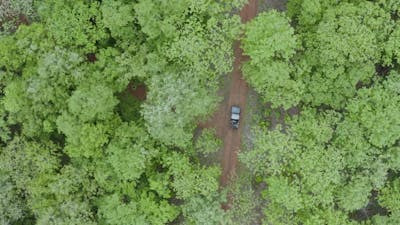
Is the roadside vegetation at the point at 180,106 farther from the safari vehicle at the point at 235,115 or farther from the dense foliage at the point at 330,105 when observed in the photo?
the safari vehicle at the point at 235,115

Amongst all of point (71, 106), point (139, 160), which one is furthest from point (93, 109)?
point (139, 160)

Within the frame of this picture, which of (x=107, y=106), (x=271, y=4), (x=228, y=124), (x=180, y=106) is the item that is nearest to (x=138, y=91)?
(x=107, y=106)

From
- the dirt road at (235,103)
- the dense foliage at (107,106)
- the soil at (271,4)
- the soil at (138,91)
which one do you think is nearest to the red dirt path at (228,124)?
the dirt road at (235,103)

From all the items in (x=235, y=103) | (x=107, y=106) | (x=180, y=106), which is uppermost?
(x=235, y=103)

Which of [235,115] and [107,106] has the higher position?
[235,115]

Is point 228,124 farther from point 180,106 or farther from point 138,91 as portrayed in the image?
point 180,106

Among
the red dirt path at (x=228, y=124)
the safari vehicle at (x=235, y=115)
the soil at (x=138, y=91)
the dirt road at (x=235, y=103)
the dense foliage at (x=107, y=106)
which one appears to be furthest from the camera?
the red dirt path at (x=228, y=124)

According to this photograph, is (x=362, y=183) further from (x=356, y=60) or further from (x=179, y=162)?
(x=179, y=162)
